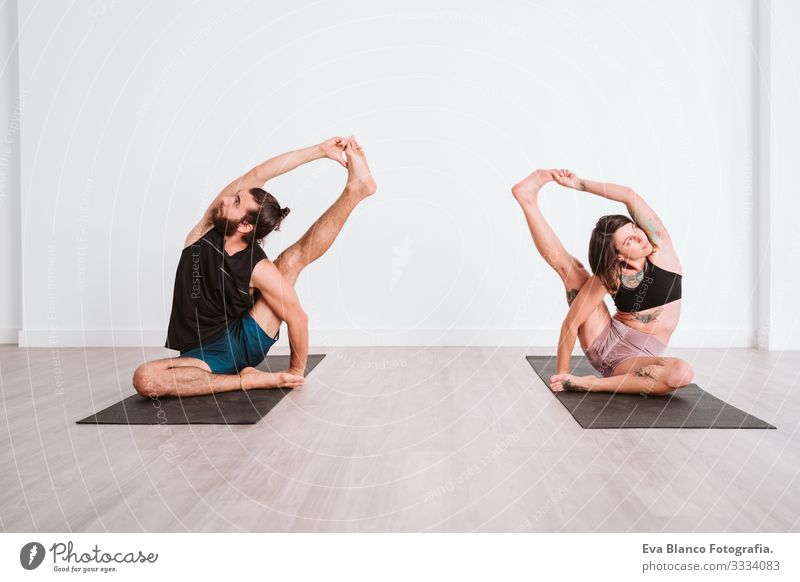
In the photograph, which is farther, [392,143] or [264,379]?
[392,143]

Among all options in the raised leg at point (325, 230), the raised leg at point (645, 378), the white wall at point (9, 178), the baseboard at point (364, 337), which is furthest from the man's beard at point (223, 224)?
the white wall at point (9, 178)

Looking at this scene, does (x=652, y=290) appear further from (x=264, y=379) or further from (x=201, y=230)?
(x=201, y=230)

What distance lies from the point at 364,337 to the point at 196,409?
7.66 ft

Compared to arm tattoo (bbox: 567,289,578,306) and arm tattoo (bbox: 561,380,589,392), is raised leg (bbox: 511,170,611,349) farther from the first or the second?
arm tattoo (bbox: 561,380,589,392)

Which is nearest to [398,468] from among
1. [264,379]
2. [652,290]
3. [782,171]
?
[264,379]

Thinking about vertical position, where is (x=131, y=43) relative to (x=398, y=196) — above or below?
above

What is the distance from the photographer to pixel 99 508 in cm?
187

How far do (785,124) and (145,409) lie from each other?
15.2ft

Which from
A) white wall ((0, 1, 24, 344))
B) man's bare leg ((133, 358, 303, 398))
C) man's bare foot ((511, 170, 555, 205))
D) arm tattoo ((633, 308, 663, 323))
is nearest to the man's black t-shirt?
man's bare leg ((133, 358, 303, 398))

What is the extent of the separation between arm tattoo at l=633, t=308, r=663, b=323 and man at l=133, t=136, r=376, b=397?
1.55m

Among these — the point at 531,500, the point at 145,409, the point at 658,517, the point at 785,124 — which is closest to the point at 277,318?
the point at 145,409

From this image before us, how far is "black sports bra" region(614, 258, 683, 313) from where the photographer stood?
323 cm

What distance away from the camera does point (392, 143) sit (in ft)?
17.3

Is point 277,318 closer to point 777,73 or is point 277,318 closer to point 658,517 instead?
point 658,517
